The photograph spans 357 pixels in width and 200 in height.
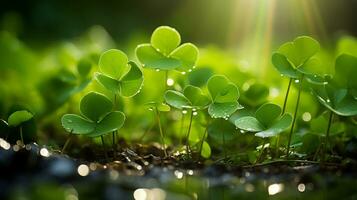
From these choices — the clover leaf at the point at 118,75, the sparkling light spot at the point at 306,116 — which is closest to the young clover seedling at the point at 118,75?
the clover leaf at the point at 118,75

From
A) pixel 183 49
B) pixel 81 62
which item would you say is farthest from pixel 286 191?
pixel 81 62

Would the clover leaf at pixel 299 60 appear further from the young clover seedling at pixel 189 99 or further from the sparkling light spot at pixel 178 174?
the sparkling light spot at pixel 178 174

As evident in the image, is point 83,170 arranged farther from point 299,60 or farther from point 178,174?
point 299,60

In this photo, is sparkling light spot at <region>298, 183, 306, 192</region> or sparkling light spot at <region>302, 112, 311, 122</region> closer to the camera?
sparkling light spot at <region>298, 183, 306, 192</region>

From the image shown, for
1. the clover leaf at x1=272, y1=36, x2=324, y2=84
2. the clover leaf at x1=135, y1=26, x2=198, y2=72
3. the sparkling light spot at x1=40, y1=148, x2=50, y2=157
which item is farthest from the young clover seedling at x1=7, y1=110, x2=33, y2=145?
the clover leaf at x1=272, y1=36, x2=324, y2=84

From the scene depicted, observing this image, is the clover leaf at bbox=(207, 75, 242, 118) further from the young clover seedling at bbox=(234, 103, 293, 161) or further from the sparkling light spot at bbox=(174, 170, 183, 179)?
the sparkling light spot at bbox=(174, 170, 183, 179)

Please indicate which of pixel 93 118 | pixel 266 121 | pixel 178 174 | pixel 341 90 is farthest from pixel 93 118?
→ pixel 341 90
